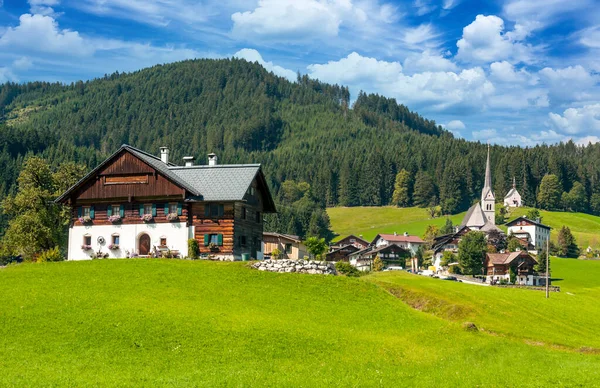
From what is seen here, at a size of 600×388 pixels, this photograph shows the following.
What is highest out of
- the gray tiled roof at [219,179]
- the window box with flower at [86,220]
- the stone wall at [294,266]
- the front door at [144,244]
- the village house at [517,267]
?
the gray tiled roof at [219,179]

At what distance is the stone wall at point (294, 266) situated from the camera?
51.7 metres

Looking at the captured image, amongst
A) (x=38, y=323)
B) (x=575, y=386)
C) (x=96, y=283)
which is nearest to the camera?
(x=575, y=386)

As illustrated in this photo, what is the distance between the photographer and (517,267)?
128m

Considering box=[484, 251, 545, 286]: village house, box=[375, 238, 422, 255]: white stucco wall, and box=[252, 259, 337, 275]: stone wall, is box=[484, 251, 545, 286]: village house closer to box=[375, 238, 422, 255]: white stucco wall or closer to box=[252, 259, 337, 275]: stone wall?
box=[375, 238, 422, 255]: white stucco wall

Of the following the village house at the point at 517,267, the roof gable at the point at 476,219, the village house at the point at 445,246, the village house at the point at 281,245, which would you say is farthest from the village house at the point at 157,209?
the roof gable at the point at 476,219

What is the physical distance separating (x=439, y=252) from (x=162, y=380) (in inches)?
5769

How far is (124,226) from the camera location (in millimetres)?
62938

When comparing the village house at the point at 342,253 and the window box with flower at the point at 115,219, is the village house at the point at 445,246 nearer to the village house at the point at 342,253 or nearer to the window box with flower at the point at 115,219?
the village house at the point at 342,253

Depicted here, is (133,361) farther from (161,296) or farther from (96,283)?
(96,283)

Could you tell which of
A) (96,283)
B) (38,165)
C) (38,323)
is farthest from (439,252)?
(38,323)

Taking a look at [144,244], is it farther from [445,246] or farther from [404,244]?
[404,244]

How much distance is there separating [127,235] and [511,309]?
34.9 metres

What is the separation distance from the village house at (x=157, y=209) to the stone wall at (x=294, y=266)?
8772mm

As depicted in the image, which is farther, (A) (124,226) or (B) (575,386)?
(A) (124,226)
